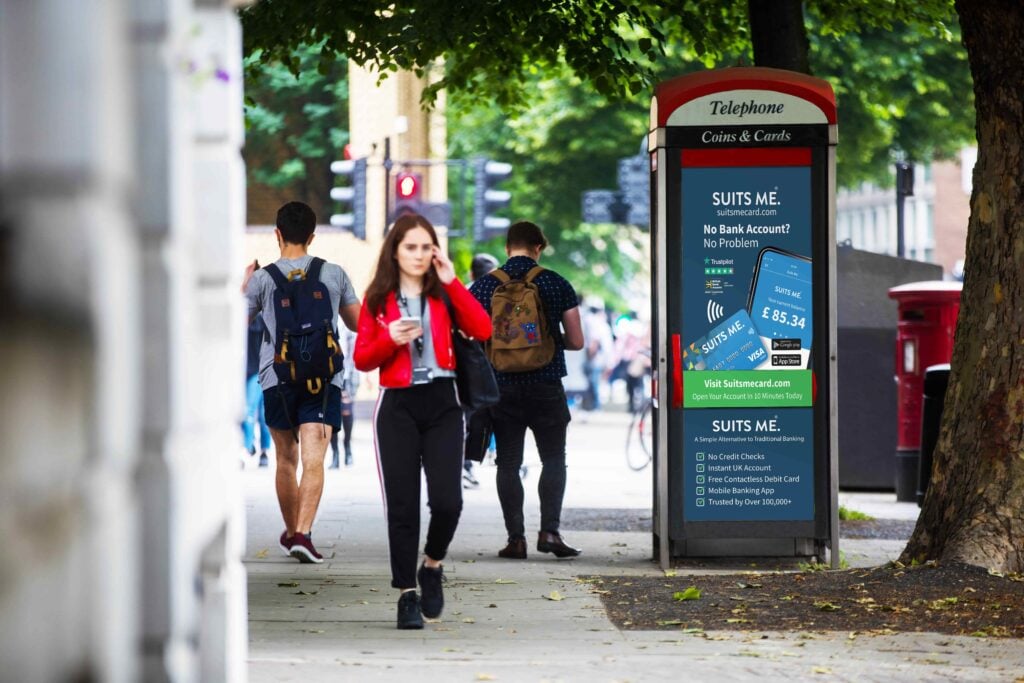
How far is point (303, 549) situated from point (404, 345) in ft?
9.44

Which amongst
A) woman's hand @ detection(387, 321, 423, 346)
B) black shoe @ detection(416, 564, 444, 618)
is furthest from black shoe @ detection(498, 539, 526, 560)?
woman's hand @ detection(387, 321, 423, 346)

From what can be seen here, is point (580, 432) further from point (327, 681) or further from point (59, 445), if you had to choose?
point (59, 445)

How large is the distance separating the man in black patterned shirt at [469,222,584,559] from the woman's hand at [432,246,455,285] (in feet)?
9.48

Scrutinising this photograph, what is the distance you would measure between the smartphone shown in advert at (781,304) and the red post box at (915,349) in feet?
16.1

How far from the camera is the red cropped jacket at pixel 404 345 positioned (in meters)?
7.58

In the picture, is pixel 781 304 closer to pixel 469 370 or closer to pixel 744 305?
pixel 744 305

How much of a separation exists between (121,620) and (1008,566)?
6.63 metres

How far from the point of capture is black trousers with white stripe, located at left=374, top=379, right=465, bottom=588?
761 cm

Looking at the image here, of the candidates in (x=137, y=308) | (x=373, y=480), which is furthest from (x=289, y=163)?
(x=137, y=308)

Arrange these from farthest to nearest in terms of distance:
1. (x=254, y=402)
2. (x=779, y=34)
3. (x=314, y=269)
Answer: (x=254, y=402) < (x=779, y=34) < (x=314, y=269)

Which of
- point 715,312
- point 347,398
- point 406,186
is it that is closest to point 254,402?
point 347,398

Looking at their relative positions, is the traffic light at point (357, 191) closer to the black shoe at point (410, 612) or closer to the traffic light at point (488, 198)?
the traffic light at point (488, 198)

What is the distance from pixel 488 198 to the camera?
2427 cm

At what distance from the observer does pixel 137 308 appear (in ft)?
9.68
